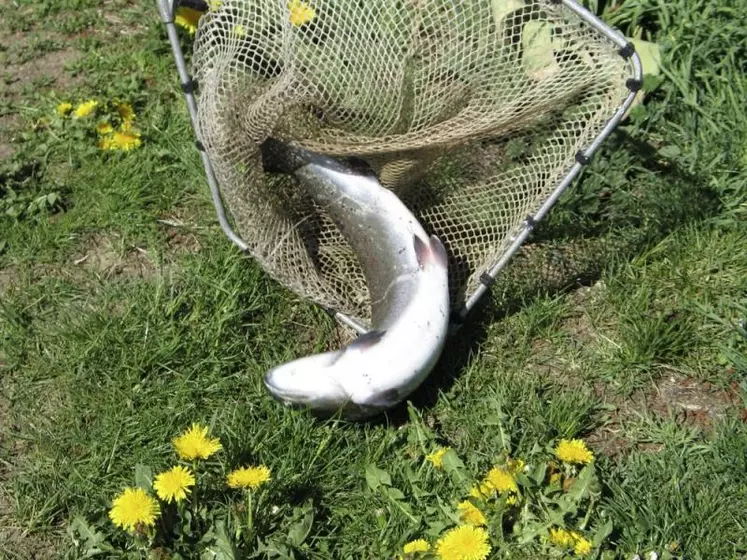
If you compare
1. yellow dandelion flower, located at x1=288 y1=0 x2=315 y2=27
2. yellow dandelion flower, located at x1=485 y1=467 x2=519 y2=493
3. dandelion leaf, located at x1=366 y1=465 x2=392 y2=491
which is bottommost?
dandelion leaf, located at x1=366 y1=465 x2=392 y2=491

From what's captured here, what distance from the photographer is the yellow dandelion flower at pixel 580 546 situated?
2555 mm

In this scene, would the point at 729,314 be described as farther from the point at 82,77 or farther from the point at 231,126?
the point at 82,77

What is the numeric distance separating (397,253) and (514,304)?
543 mm

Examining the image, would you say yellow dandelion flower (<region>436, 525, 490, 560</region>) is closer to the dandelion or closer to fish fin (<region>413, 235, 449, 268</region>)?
the dandelion

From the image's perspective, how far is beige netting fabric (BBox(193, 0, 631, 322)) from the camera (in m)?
3.18

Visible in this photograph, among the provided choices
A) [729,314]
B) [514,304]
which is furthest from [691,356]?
[514,304]

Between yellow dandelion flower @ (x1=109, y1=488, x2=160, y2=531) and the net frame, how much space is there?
99 centimetres

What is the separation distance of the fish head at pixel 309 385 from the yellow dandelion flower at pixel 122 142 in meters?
1.56

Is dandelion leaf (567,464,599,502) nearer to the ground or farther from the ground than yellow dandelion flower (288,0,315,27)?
nearer to the ground

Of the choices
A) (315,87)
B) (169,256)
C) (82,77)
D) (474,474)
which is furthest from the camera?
(82,77)

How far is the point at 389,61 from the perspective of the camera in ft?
10.5

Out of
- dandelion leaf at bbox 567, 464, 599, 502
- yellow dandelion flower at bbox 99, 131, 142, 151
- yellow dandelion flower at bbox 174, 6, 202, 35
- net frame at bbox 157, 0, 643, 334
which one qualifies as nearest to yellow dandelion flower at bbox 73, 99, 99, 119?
yellow dandelion flower at bbox 99, 131, 142, 151

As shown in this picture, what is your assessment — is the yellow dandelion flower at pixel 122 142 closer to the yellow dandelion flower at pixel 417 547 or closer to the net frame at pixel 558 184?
the net frame at pixel 558 184

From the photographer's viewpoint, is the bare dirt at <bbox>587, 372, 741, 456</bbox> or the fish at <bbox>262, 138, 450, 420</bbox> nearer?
the fish at <bbox>262, 138, 450, 420</bbox>
